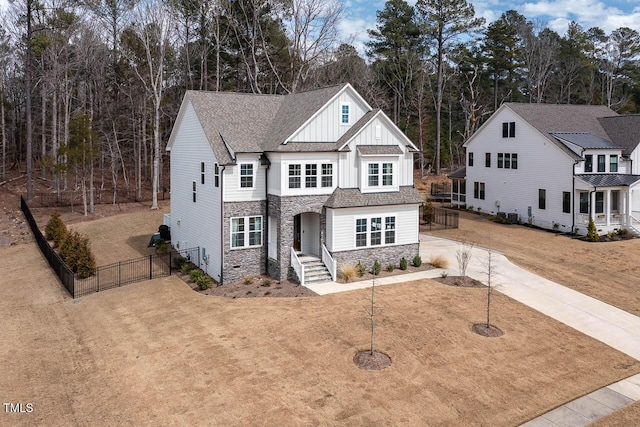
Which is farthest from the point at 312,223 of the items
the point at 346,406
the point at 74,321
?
the point at 346,406

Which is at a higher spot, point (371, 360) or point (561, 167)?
point (561, 167)

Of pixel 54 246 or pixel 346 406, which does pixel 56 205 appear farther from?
pixel 346 406

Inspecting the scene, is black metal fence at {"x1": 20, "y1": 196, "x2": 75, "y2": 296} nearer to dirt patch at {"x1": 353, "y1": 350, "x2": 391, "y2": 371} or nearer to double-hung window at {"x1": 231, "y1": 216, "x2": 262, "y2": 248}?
double-hung window at {"x1": 231, "y1": 216, "x2": 262, "y2": 248}

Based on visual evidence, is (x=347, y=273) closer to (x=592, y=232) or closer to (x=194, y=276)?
(x=194, y=276)

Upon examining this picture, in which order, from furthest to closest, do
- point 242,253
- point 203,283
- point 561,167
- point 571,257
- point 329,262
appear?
point 561,167, point 571,257, point 242,253, point 329,262, point 203,283

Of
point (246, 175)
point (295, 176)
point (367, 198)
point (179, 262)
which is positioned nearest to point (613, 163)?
point (367, 198)
